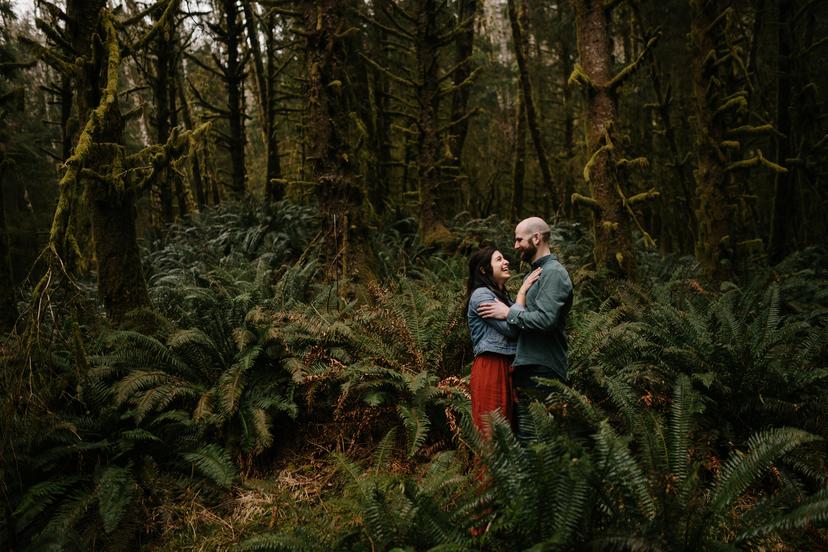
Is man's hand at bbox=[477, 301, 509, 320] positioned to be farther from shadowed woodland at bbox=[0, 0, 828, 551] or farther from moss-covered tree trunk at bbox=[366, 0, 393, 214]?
moss-covered tree trunk at bbox=[366, 0, 393, 214]

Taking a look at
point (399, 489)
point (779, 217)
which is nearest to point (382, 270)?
point (399, 489)

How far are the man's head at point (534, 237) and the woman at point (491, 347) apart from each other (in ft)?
0.46

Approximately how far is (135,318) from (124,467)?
1.50 metres

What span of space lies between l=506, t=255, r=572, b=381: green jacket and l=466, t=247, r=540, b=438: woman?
87 millimetres

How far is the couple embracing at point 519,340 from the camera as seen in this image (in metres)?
2.91

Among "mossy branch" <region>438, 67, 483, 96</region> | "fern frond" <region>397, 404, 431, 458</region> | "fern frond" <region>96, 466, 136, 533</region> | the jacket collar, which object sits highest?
"mossy branch" <region>438, 67, 483, 96</region>

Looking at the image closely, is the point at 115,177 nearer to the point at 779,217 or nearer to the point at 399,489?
the point at 399,489

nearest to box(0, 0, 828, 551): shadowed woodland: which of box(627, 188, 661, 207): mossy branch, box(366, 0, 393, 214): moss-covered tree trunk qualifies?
box(627, 188, 661, 207): mossy branch

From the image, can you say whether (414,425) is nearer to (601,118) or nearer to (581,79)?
(601,118)

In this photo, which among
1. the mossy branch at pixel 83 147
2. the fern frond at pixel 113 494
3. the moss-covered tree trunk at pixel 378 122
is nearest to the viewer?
the mossy branch at pixel 83 147

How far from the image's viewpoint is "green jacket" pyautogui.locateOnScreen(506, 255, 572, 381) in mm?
2787

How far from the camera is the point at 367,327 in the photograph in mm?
4832

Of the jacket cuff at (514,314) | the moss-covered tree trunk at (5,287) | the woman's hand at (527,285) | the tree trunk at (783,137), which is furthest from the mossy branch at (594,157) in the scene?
the moss-covered tree trunk at (5,287)

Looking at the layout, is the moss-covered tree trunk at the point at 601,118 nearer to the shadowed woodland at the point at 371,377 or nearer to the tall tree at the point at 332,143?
the shadowed woodland at the point at 371,377
